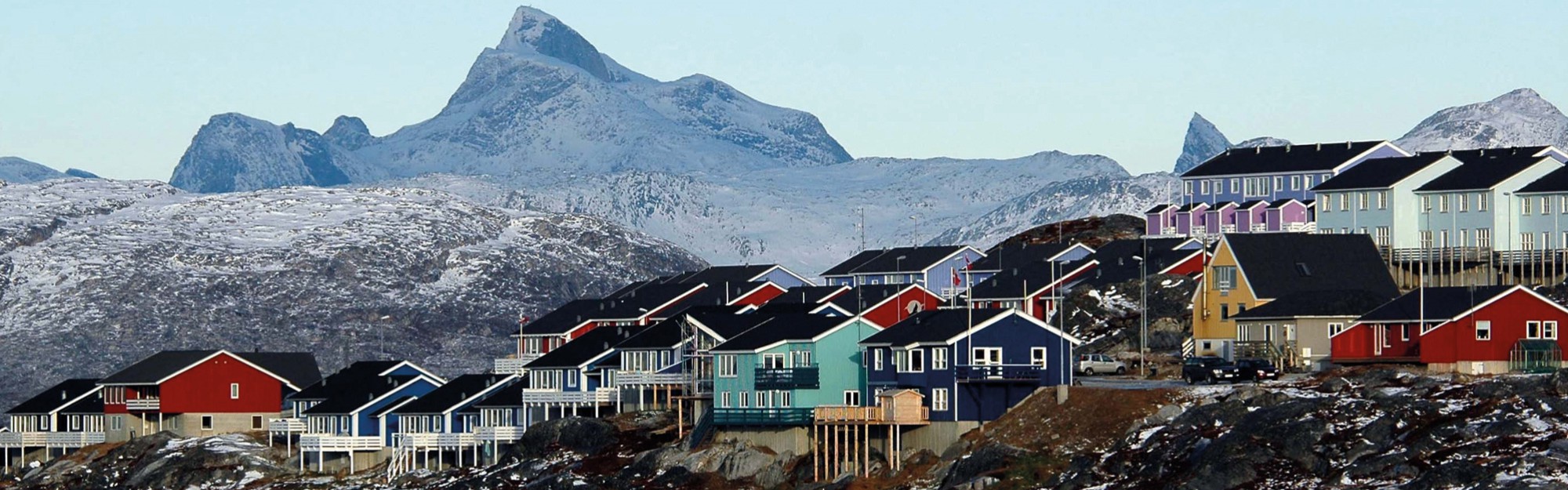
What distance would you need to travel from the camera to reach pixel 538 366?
405 ft

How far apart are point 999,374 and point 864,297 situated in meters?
35.8

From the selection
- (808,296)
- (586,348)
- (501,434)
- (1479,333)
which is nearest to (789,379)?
(501,434)

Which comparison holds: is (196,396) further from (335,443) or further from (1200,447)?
Answer: (1200,447)

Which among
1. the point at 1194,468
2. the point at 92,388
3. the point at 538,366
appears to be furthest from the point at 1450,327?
the point at 92,388

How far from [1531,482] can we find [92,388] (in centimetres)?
8920

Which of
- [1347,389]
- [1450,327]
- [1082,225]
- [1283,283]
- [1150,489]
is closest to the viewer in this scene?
[1150,489]

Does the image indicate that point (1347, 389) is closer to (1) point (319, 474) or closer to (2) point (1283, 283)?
(2) point (1283, 283)

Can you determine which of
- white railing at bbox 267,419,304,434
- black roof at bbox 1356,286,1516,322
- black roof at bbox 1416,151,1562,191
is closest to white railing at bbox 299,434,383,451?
white railing at bbox 267,419,304,434

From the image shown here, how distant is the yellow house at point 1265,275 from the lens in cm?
11850

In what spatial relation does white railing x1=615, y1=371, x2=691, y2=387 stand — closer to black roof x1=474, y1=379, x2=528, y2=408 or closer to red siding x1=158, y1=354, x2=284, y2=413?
black roof x1=474, y1=379, x2=528, y2=408

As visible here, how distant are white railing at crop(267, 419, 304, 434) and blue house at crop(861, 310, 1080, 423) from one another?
125 ft

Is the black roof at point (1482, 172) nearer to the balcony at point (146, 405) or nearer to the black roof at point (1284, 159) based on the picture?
the black roof at point (1284, 159)

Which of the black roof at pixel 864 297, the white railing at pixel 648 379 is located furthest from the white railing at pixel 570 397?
the black roof at pixel 864 297

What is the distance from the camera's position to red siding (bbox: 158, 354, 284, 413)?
140 m
